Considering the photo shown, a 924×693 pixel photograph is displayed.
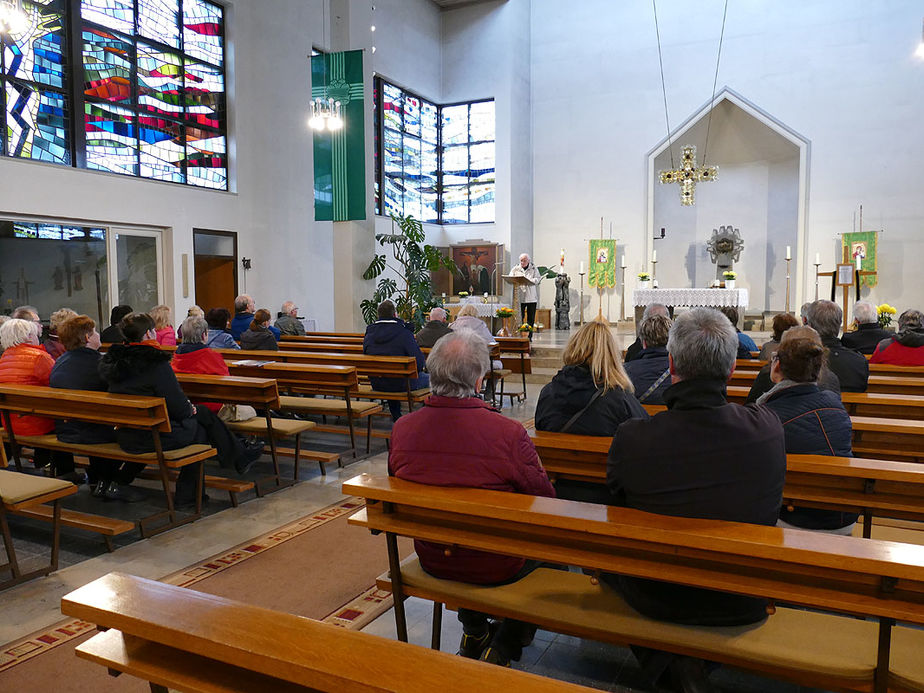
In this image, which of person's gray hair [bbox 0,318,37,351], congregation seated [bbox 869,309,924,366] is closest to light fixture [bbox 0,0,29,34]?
person's gray hair [bbox 0,318,37,351]

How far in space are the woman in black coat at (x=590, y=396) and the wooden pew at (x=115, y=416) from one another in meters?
2.08

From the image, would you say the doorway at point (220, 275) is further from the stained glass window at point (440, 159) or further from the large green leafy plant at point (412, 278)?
the stained glass window at point (440, 159)

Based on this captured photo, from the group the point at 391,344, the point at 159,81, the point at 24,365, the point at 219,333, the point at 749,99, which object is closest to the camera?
the point at 24,365

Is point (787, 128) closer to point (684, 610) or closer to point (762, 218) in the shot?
point (762, 218)

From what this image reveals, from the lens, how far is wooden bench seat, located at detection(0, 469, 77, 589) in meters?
3.06

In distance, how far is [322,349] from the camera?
24.0 feet

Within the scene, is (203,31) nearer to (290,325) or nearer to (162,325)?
(290,325)

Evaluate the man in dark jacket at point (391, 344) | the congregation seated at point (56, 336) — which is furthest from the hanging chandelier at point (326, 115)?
the congregation seated at point (56, 336)

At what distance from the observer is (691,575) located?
5.79 feet

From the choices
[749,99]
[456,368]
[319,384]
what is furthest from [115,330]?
[749,99]

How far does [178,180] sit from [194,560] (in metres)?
8.66

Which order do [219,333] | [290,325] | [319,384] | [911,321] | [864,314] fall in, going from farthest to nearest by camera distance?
1. [290,325]
2. [219,333]
3. [864,314]
4. [911,321]
5. [319,384]

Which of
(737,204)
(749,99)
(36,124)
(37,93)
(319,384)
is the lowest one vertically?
(319,384)

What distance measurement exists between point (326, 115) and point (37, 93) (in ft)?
11.4
